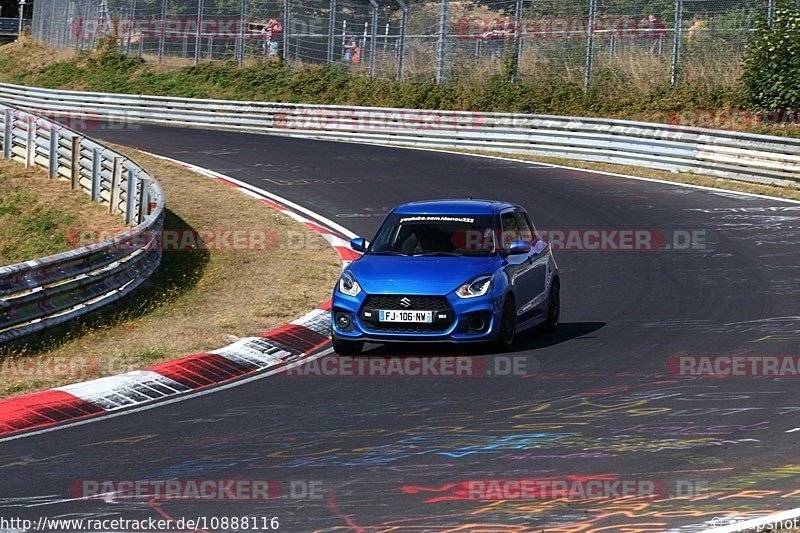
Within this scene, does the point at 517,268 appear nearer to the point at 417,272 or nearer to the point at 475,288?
the point at 475,288

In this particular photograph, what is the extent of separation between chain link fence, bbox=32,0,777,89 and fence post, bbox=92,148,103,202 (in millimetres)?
16041

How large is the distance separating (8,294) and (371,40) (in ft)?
95.8

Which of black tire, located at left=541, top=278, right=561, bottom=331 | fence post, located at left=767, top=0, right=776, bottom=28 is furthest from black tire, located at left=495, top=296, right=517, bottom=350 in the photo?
fence post, located at left=767, top=0, right=776, bottom=28

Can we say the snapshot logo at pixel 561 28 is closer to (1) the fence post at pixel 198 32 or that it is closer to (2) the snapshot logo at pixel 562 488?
(1) the fence post at pixel 198 32

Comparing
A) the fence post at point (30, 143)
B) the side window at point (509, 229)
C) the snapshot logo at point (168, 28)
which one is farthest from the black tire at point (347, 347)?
the snapshot logo at point (168, 28)

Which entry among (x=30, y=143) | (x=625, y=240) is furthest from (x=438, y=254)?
(x=30, y=143)

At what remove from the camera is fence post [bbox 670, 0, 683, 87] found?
32.6 meters

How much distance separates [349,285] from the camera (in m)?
12.7

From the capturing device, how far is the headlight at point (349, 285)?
41.1ft

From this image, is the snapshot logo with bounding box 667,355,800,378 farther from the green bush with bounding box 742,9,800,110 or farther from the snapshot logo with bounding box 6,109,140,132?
the snapshot logo with bounding box 6,109,140,132

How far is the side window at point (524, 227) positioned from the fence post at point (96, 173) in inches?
423

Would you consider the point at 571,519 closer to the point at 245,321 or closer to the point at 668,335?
the point at 668,335

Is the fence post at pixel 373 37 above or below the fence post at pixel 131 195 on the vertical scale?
above

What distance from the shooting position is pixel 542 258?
46.2ft
